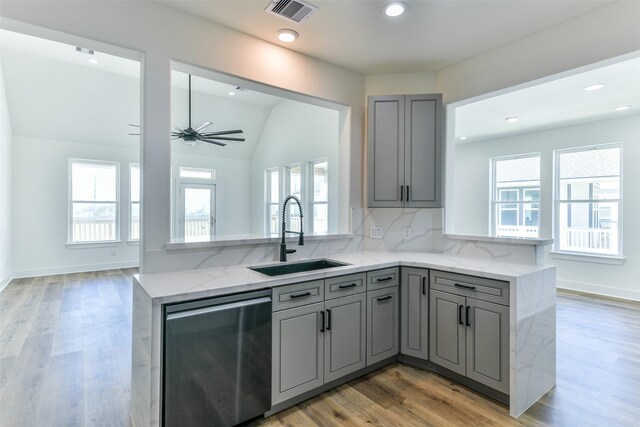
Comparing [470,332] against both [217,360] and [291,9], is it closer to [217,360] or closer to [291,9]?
[217,360]

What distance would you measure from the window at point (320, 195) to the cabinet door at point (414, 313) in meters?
2.98

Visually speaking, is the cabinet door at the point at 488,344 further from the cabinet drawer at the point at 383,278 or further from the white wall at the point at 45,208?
the white wall at the point at 45,208

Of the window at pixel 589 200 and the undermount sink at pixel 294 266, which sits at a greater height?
the window at pixel 589 200

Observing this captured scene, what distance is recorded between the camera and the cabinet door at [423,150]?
3029 millimetres

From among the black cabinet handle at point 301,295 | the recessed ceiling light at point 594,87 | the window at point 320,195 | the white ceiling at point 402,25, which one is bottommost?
the black cabinet handle at point 301,295

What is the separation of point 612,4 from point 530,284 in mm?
2002

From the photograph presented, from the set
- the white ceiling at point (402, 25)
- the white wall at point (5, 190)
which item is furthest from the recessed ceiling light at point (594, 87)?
the white wall at point (5, 190)

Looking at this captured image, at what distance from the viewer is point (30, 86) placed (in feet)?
17.5

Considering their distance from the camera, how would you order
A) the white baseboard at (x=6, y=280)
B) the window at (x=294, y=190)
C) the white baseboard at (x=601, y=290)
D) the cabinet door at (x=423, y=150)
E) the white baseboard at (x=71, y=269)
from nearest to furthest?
the cabinet door at (x=423, y=150) < the white baseboard at (x=601, y=290) < the white baseboard at (x=6, y=280) < the white baseboard at (x=71, y=269) < the window at (x=294, y=190)

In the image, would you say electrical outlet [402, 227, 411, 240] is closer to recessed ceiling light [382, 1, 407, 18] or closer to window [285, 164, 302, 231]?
recessed ceiling light [382, 1, 407, 18]

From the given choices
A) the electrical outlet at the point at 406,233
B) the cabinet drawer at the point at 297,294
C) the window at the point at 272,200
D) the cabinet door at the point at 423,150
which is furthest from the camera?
the window at the point at 272,200

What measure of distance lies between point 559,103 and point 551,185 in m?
1.84

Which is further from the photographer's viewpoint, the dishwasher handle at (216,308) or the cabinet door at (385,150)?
the cabinet door at (385,150)

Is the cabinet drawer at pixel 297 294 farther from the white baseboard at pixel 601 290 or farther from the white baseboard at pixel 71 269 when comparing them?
the white baseboard at pixel 71 269
